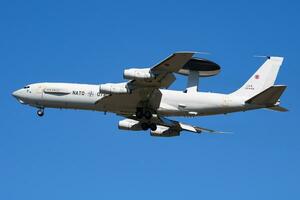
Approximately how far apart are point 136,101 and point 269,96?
1162 cm

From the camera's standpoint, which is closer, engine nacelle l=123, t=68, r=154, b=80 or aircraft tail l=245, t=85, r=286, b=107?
engine nacelle l=123, t=68, r=154, b=80

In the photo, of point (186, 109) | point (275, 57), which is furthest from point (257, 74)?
point (186, 109)

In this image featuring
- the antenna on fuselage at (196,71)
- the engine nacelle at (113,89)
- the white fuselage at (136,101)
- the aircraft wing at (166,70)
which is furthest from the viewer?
the antenna on fuselage at (196,71)

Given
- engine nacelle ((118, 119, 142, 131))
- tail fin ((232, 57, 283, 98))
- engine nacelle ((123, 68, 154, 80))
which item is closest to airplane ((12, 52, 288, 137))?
tail fin ((232, 57, 283, 98))

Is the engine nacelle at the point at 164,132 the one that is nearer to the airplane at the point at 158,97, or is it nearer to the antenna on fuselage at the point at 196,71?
the airplane at the point at 158,97

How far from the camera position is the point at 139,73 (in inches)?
2311

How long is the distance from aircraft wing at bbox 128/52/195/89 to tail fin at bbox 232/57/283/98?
28.9 feet

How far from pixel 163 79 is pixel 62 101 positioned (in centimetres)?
1076

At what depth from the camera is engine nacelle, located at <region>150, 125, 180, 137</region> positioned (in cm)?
7062

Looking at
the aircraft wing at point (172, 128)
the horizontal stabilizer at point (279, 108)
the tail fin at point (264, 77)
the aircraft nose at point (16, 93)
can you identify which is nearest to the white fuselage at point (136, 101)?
the horizontal stabilizer at point (279, 108)

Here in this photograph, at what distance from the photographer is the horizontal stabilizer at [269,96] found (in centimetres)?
5906

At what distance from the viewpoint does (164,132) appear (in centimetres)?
7069

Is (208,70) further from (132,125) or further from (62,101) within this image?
(62,101)

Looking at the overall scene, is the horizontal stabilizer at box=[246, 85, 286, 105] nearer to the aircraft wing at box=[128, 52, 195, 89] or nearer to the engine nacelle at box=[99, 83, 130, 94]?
the aircraft wing at box=[128, 52, 195, 89]
